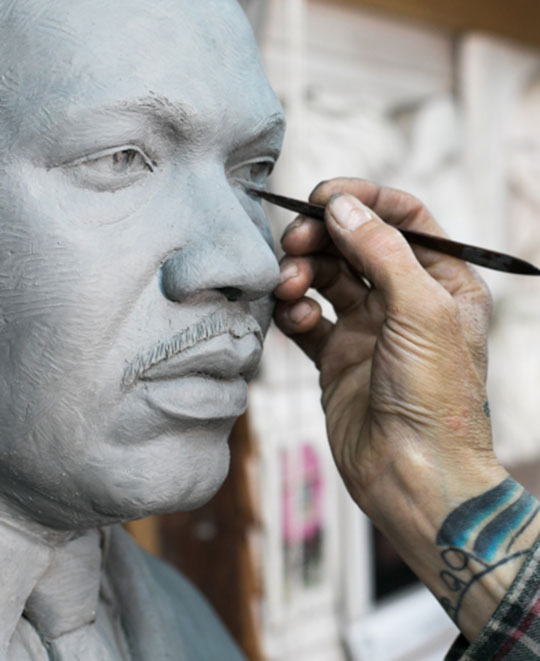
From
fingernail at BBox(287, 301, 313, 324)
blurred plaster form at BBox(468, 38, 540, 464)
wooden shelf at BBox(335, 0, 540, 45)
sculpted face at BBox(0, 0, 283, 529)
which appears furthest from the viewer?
blurred plaster form at BBox(468, 38, 540, 464)

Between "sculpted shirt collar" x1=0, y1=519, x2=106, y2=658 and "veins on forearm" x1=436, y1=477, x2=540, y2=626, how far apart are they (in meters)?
0.37

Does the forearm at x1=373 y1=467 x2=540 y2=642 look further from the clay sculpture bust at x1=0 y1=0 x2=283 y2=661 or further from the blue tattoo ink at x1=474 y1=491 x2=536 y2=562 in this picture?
the clay sculpture bust at x1=0 y1=0 x2=283 y2=661

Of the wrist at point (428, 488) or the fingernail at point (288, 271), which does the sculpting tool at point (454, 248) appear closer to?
the fingernail at point (288, 271)

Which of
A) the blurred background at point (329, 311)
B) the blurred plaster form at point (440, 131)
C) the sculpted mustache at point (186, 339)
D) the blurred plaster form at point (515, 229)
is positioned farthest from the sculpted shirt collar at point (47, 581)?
the blurred plaster form at point (515, 229)

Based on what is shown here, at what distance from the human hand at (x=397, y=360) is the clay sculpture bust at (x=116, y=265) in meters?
0.16

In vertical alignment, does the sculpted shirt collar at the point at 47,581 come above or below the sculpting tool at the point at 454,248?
below

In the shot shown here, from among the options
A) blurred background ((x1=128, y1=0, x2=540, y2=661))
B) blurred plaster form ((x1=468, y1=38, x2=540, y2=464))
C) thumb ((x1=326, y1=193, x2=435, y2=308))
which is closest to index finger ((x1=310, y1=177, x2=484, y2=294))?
thumb ((x1=326, y1=193, x2=435, y2=308))

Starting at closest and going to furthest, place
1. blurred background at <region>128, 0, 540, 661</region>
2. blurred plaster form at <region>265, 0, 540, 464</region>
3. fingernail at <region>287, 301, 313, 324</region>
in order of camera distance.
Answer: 1. fingernail at <region>287, 301, 313, 324</region>
2. blurred background at <region>128, 0, 540, 661</region>
3. blurred plaster form at <region>265, 0, 540, 464</region>

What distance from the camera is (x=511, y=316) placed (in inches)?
97.0

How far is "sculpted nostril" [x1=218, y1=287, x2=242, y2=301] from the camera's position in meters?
0.75

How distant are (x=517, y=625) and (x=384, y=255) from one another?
0.40 meters

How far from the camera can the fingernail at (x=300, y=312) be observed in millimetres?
961

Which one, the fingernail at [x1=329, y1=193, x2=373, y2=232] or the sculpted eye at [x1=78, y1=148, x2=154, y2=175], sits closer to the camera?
the sculpted eye at [x1=78, y1=148, x2=154, y2=175]

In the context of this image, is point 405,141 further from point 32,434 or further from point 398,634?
point 32,434
